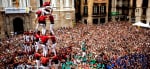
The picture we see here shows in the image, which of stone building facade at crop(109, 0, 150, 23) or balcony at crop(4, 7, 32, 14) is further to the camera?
stone building facade at crop(109, 0, 150, 23)

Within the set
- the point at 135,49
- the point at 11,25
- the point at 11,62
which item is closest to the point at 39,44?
the point at 11,62

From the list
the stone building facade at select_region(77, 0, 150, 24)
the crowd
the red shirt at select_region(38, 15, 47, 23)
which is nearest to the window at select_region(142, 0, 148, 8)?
the stone building facade at select_region(77, 0, 150, 24)

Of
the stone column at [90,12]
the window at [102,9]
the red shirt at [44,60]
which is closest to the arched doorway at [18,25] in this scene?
the stone column at [90,12]

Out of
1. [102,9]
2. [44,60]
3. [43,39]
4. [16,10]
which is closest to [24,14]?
[16,10]

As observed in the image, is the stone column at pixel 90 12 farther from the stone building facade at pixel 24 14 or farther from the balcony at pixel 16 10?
the balcony at pixel 16 10

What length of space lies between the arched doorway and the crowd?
10618 millimetres

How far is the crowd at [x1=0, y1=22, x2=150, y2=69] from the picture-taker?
20031 millimetres

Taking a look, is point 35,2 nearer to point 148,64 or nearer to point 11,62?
point 11,62

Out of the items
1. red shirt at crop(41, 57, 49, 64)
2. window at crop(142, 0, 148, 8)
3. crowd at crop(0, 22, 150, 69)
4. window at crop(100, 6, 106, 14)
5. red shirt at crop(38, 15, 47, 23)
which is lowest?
crowd at crop(0, 22, 150, 69)

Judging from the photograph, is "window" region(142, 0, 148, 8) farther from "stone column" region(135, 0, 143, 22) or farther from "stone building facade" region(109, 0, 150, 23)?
"stone column" region(135, 0, 143, 22)

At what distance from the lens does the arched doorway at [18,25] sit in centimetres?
4095

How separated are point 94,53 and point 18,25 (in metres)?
21.0

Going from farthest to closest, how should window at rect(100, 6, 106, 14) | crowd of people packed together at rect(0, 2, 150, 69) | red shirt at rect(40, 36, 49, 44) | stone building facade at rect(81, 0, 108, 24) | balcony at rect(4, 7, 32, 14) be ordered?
window at rect(100, 6, 106, 14) → stone building facade at rect(81, 0, 108, 24) → balcony at rect(4, 7, 32, 14) → crowd of people packed together at rect(0, 2, 150, 69) → red shirt at rect(40, 36, 49, 44)

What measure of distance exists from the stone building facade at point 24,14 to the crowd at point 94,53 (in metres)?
9.53
